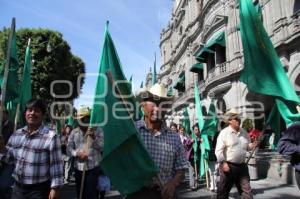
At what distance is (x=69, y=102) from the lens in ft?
117

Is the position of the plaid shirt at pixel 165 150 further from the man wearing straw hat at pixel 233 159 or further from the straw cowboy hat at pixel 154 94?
the man wearing straw hat at pixel 233 159

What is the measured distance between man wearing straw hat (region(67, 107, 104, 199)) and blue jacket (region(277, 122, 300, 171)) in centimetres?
269

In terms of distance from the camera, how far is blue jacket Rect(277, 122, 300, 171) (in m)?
3.71

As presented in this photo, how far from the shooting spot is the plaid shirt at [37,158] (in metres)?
3.44

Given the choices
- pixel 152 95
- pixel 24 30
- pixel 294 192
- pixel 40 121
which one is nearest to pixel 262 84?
pixel 152 95

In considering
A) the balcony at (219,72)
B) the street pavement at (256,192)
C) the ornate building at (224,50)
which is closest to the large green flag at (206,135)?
the street pavement at (256,192)

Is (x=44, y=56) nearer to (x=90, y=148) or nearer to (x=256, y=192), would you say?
(x=256, y=192)

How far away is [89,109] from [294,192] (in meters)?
5.50

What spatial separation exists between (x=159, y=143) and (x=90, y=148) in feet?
7.54

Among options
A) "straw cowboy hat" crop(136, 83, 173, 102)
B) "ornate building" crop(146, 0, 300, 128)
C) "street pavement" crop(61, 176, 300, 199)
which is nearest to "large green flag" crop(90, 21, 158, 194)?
"straw cowboy hat" crop(136, 83, 173, 102)

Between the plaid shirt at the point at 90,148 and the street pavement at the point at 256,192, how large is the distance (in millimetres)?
2885

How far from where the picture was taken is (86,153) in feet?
16.4

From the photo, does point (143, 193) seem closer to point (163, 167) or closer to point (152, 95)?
point (163, 167)

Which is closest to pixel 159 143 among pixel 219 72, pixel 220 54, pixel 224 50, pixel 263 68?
pixel 263 68
